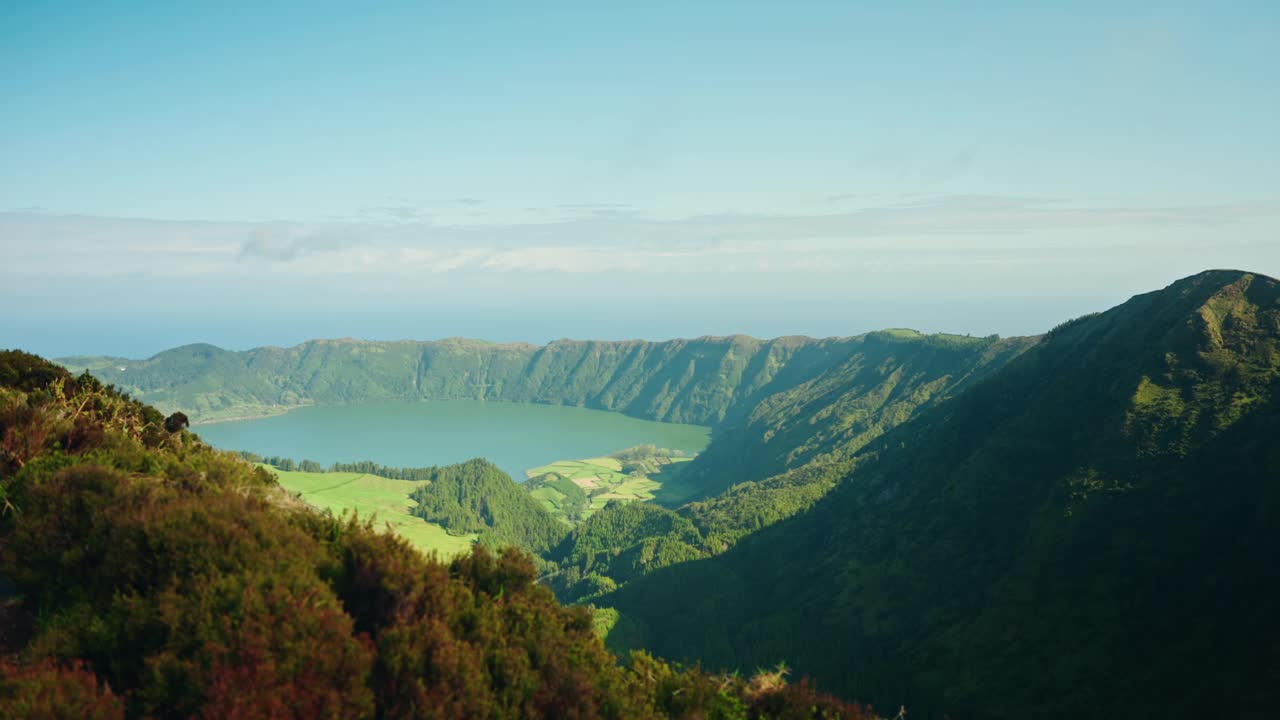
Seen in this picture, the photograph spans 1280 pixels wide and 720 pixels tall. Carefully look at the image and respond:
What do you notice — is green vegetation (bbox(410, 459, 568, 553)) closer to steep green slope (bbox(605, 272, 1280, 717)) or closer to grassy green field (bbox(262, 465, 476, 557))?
grassy green field (bbox(262, 465, 476, 557))

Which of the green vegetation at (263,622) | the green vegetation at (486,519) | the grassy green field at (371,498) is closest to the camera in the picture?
the green vegetation at (263,622)

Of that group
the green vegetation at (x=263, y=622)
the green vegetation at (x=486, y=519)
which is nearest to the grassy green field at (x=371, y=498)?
the green vegetation at (x=486, y=519)

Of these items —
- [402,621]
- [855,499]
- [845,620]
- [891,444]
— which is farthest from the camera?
[891,444]

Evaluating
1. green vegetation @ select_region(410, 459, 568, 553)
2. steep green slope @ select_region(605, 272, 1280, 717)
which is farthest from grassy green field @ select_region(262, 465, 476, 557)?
steep green slope @ select_region(605, 272, 1280, 717)

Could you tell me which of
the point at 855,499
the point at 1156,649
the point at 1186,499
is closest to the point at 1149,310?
the point at 1186,499

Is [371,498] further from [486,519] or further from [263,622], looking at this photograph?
[263,622]

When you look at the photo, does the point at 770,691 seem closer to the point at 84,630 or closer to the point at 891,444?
the point at 84,630

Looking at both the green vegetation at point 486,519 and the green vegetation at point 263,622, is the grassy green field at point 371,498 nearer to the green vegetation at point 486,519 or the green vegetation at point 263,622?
the green vegetation at point 486,519
